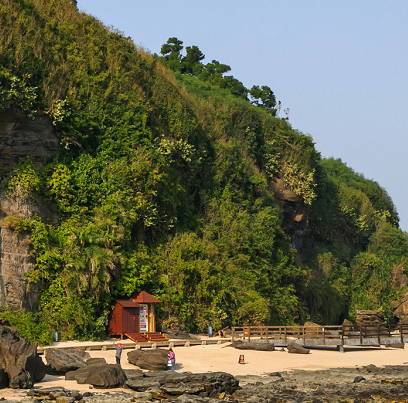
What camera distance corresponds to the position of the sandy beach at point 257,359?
29359 mm

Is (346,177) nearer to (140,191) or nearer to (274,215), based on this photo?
(274,215)

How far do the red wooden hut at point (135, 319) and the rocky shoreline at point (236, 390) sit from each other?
10.1 meters

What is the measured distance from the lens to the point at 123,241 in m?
40.2

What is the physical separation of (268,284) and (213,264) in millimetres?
5405

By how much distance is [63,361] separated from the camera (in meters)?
26.4

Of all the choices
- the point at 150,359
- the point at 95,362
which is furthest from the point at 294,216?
the point at 95,362

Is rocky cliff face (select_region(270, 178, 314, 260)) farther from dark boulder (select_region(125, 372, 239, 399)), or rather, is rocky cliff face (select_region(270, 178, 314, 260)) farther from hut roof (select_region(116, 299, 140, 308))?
dark boulder (select_region(125, 372, 239, 399))

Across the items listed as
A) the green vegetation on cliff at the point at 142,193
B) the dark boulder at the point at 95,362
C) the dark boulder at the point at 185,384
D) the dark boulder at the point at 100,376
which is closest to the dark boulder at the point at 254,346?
the green vegetation on cliff at the point at 142,193

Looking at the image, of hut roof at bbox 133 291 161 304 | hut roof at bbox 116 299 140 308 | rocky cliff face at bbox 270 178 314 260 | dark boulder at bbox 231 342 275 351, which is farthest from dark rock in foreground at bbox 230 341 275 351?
rocky cliff face at bbox 270 178 314 260

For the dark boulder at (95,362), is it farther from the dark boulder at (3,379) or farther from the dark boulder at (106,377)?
the dark boulder at (3,379)

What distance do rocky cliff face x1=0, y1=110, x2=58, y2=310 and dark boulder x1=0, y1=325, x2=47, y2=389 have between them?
36.1ft

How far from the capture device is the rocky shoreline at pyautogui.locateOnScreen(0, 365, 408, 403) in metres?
22.3

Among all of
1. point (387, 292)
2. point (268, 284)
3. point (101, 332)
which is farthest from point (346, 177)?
point (101, 332)

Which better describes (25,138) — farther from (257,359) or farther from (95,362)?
(257,359)
